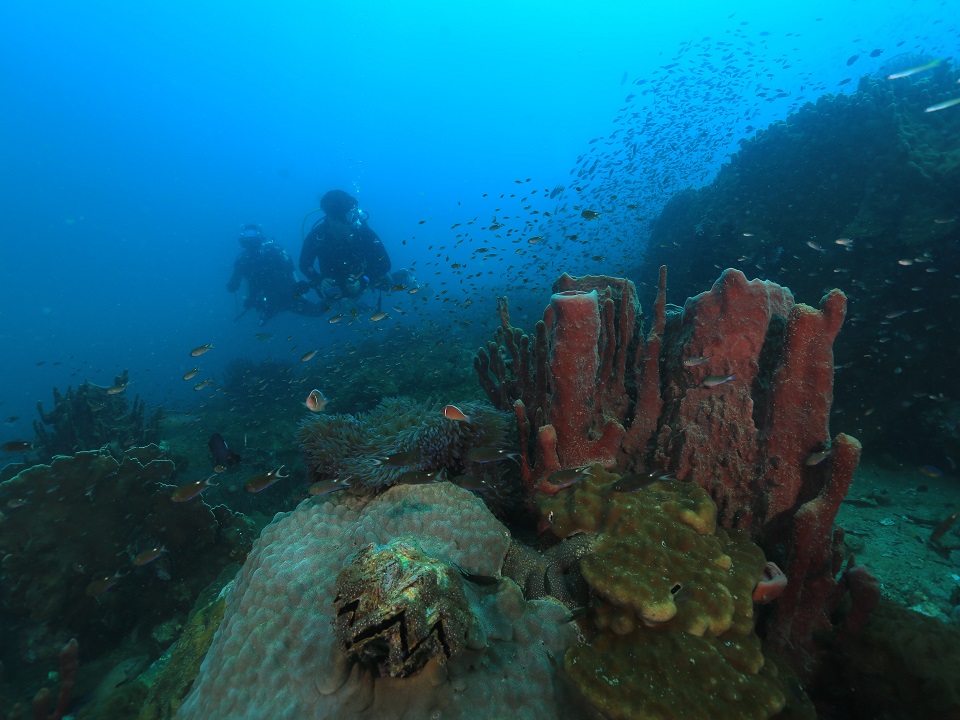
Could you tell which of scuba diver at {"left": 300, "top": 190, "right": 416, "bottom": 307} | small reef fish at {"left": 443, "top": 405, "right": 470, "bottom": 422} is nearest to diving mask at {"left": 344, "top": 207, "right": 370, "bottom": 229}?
scuba diver at {"left": 300, "top": 190, "right": 416, "bottom": 307}

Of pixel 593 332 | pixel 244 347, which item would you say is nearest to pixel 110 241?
pixel 244 347

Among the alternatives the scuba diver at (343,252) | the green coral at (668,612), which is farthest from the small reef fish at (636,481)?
the scuba diver at (343,252)

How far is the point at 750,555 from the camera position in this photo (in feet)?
9.08

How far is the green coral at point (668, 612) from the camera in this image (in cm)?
193

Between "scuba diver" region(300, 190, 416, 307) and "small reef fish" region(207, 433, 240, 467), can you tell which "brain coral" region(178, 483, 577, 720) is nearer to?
"small reef fish" region(207, 433, 240, 467)

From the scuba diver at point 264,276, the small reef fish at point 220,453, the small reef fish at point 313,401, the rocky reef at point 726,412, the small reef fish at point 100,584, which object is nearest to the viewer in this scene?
the rocky reef at point 726,412

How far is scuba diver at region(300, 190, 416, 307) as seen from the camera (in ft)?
52.8

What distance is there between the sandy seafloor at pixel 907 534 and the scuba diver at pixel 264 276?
66.6 ft

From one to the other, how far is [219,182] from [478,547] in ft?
546

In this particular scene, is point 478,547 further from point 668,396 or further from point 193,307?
point 193,307

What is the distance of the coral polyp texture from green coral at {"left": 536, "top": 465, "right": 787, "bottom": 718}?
1.18m

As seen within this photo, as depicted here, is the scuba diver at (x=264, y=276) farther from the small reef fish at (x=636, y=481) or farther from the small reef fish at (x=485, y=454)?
the small reef fish at (x=636, y=481)

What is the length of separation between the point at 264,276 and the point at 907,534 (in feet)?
74.9

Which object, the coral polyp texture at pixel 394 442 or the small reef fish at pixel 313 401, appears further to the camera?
the small reef fish at pixel 313 401
